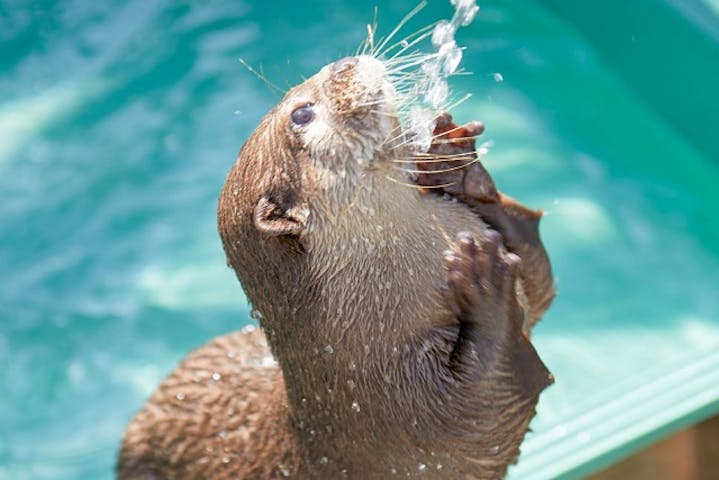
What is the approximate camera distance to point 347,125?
2.37 m

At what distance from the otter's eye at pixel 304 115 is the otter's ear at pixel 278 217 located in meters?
0.20

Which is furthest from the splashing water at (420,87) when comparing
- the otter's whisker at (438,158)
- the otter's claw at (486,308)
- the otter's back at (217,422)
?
the otter's back at (217,422)

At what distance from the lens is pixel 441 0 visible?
5.38 m

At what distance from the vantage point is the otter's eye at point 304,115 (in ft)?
7.96

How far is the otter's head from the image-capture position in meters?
2.37

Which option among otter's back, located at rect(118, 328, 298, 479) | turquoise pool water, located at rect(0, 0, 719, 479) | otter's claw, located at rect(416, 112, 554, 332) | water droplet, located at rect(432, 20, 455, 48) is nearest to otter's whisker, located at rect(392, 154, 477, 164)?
otter's claw, located at rect(416, 112, 554, 332)

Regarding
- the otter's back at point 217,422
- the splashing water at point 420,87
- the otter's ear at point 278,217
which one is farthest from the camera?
the otter's back at point 217,422

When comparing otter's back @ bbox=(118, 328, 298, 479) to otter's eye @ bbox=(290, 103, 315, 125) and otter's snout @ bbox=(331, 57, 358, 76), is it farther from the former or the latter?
otter's snout @ bbox=(331, 57, 358, 76)

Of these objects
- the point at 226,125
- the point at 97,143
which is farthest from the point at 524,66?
the point at 97,143

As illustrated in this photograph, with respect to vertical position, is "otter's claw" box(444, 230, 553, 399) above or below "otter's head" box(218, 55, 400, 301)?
below

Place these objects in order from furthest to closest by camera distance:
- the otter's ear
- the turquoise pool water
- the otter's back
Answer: the turquoise pool water, the otter's back, the otter's ear

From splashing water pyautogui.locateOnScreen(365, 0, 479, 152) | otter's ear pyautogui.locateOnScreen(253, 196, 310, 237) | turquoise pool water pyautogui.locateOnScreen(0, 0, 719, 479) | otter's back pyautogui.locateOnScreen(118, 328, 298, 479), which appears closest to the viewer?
otter's ear pyautogui.locateOnScreen(253, 196, 310, 237)

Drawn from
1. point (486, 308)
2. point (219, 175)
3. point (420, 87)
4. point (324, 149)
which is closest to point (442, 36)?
point (420, 87)

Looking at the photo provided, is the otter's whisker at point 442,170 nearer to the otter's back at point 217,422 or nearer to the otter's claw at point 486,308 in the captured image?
the otter's claw at point 486,308
